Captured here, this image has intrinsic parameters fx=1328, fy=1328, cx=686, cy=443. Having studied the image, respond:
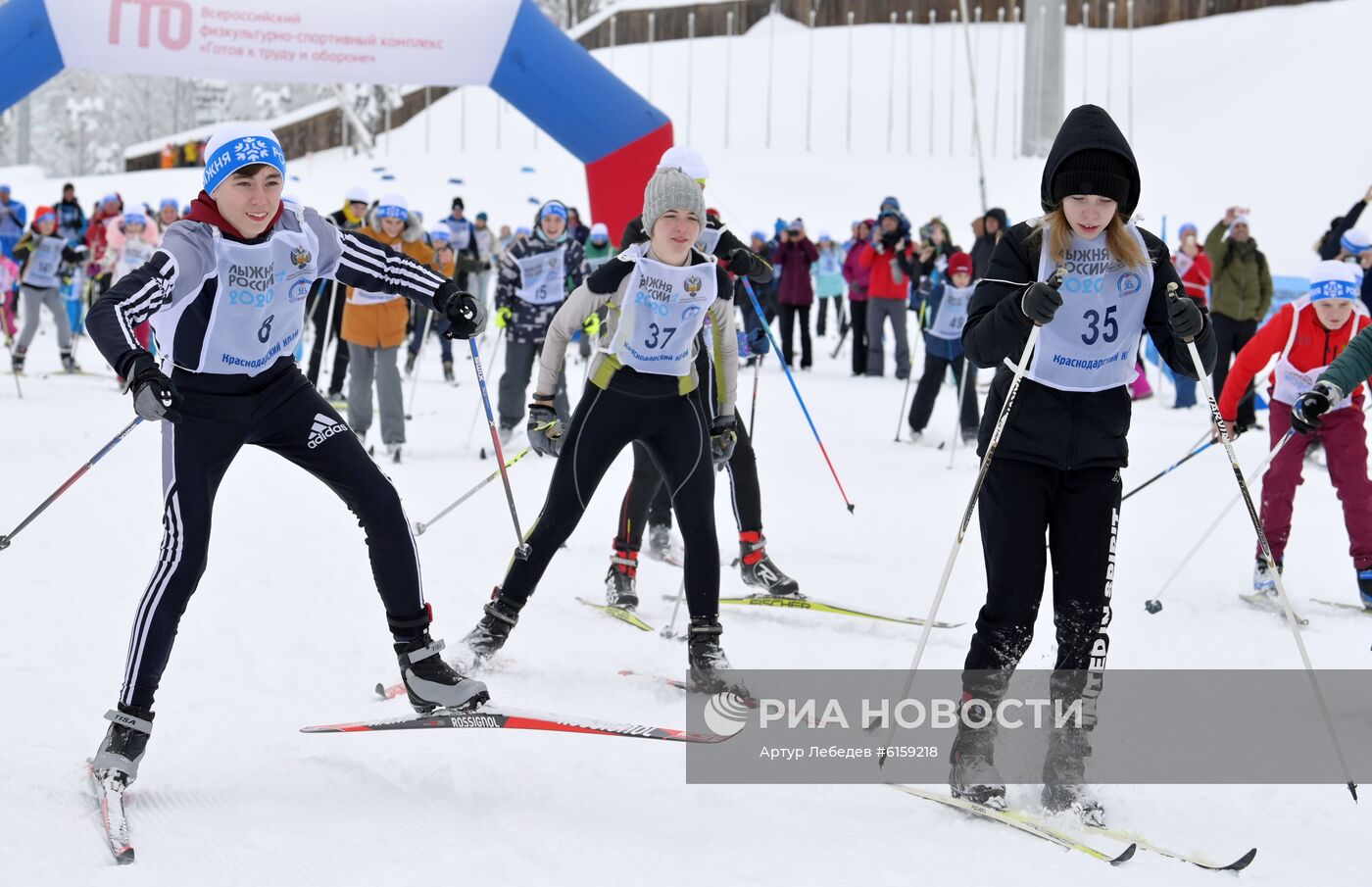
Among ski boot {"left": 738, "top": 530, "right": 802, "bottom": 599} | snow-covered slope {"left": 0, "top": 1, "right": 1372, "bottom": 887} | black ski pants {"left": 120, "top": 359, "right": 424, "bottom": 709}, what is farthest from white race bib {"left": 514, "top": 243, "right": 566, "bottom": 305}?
black ski pants {"left": 120, "top": 359, "right": 424, "bottom": 709}

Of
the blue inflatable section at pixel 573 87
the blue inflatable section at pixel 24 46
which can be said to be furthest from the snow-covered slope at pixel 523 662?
the blue inflatable section at pixel 573 87

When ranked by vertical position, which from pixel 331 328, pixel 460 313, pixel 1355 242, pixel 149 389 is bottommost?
pixel 331 328

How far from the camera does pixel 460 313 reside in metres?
3.92

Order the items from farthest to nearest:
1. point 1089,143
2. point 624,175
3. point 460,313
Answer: point 624,175 < point 460,313 < point 1089,143

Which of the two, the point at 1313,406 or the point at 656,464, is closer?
the point at 1313,406

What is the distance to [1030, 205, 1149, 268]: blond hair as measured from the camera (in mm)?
3436

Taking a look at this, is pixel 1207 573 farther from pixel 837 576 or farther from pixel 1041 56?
pixel 1041 56

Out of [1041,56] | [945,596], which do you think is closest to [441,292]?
[945,596]

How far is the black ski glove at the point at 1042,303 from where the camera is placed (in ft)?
10.6

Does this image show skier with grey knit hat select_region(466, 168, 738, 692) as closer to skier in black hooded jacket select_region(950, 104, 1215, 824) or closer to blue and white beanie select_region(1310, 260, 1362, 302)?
skier in black hooded jacket select_region(950, 104, 1215, 824)

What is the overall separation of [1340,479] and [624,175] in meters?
9.67

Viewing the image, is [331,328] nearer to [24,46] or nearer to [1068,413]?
[24,46]

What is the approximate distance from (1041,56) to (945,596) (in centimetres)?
2260

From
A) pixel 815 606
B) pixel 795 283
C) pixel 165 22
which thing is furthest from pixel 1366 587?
pixel 165 22
